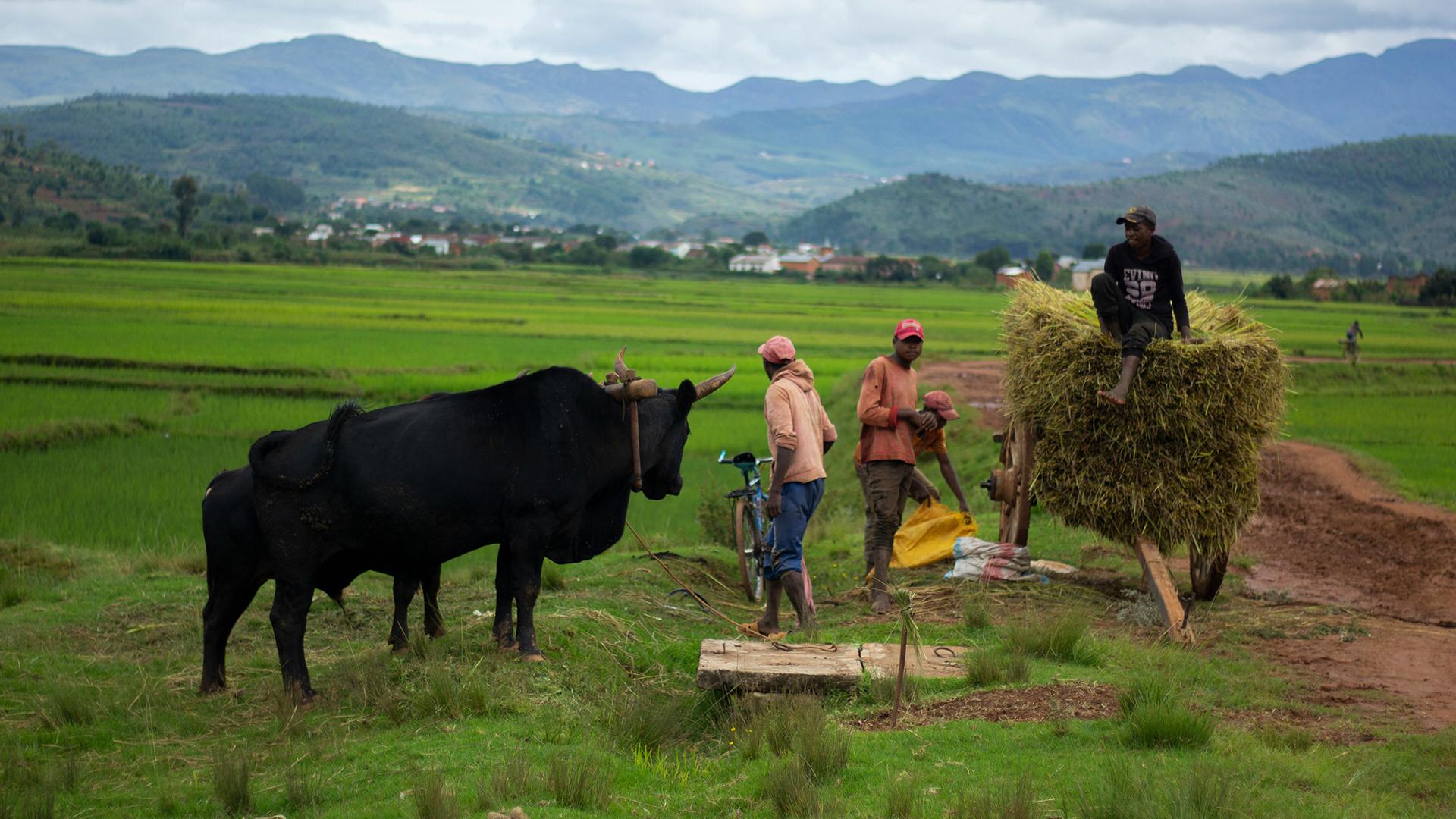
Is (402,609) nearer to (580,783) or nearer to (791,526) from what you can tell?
(791,526)

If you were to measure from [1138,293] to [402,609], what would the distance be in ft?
17.5

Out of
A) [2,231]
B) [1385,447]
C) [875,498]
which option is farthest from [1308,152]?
[875,498]

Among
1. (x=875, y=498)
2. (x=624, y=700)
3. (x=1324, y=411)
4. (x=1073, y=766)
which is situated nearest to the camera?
(x=1073, y=766)

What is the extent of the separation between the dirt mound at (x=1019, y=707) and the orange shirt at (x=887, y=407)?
2864mm

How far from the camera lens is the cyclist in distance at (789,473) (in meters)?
8.20

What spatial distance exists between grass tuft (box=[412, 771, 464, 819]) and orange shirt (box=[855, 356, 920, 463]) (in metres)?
4.89

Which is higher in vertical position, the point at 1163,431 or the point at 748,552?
the point at 1163,431

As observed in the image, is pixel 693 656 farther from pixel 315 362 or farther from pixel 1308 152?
pixel 1308 152

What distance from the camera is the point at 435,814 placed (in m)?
4.95

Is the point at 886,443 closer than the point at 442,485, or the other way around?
the point at 442,485

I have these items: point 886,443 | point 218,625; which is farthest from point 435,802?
point 886,443

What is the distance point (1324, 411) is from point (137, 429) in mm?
19906

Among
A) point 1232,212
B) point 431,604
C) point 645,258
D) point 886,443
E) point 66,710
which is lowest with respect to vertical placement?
point 66,710

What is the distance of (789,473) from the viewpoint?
27.3 ft
